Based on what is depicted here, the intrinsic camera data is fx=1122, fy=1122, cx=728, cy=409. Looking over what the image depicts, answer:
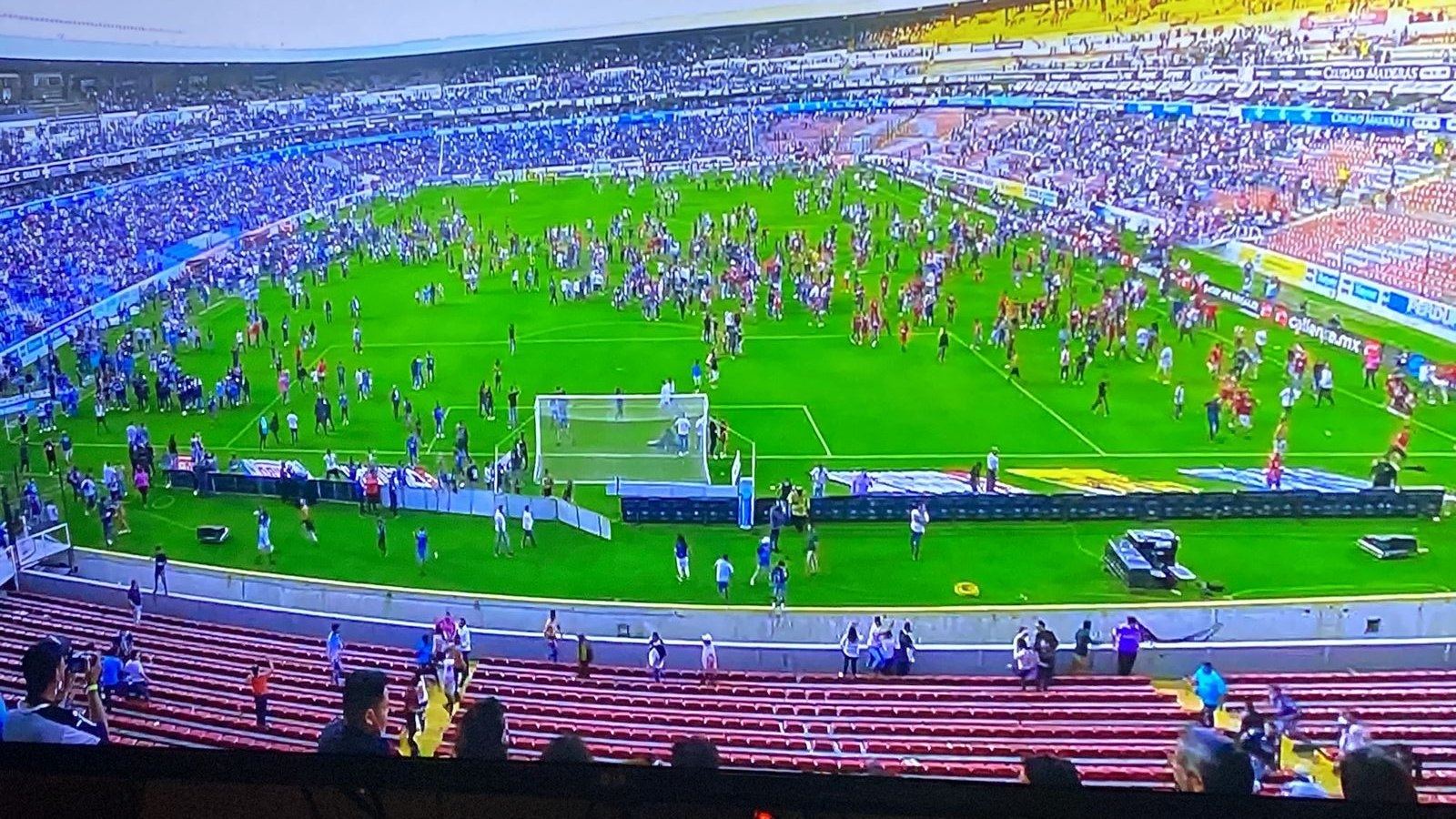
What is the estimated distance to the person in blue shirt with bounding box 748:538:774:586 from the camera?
442cm

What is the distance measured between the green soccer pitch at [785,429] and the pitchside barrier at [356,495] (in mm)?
56

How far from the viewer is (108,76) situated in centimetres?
446

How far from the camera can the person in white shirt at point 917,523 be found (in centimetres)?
431

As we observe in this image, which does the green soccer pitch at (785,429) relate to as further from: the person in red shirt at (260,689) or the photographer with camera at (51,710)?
the photographer with camera at (51,710)

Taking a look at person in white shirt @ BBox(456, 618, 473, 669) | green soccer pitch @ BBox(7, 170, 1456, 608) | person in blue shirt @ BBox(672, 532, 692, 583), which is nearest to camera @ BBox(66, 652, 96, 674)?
green soccer pitch @ BBox(7, 170, 1456, 608)

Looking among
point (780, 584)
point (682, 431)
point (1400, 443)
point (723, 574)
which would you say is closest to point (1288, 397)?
point (1400, 443)

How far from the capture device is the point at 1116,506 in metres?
4.33

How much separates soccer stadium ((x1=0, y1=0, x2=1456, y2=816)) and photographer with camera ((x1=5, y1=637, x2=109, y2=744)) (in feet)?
0.09

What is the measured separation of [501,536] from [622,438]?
0.64 metres

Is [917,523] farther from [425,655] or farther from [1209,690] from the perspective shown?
[425,655]

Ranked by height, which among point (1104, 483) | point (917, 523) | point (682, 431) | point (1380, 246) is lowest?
point (917, 523)

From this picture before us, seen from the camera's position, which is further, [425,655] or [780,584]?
[780,584]

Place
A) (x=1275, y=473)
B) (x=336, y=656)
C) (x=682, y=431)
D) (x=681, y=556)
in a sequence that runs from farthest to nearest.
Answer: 1. (x=682, y=431)
2. (x=681, y=556)
3. (x=1275, y=473)
4. (x=336, y=656)

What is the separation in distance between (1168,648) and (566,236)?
2833 mm
